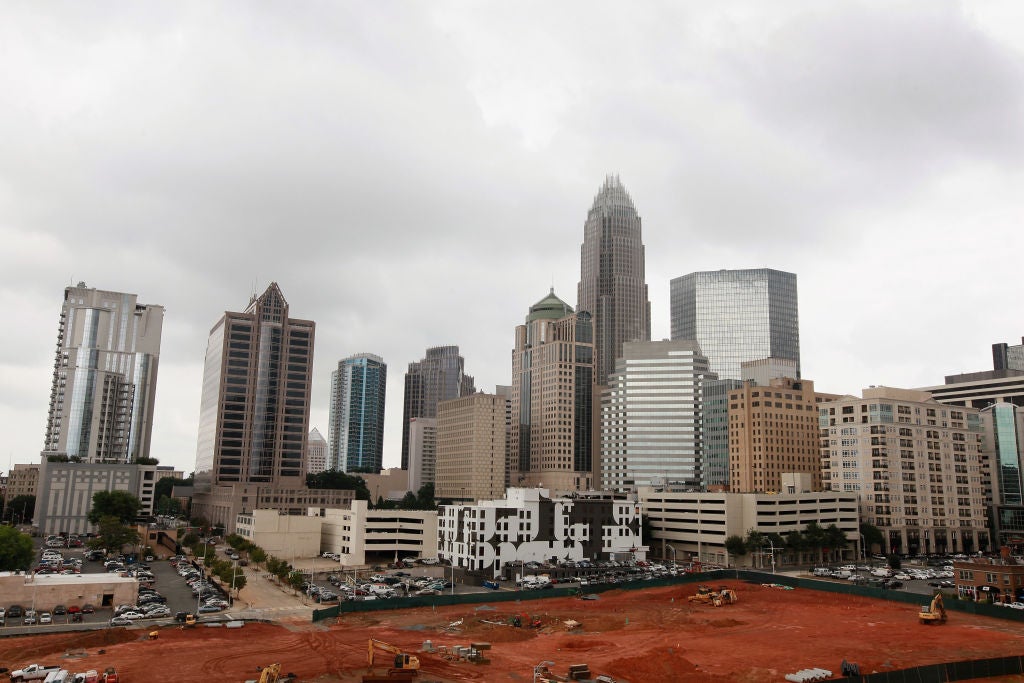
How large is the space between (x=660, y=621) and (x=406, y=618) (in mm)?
31710

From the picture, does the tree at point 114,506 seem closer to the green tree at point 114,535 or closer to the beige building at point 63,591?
the green tree at point 114,535

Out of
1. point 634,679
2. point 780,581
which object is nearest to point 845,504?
point 780,581

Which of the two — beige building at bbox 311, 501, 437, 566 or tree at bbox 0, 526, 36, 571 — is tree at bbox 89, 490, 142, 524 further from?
tree at bbox 0, 526, 36, 571

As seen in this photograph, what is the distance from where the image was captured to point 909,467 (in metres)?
183

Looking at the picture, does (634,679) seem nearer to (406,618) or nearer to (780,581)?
(406,618)

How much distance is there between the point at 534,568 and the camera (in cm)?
13425

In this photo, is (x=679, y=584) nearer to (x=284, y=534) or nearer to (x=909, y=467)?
(x=284, y=534)

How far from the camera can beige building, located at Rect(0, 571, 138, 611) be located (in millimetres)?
95250

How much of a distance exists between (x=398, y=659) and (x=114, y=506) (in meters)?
133

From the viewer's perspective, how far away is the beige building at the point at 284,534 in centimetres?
16312

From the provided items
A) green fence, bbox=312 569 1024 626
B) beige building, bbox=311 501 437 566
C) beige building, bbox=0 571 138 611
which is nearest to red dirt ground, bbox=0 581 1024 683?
green fence, bbox=312 569 1024 626

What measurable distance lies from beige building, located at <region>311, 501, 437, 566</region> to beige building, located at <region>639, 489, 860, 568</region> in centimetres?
5005

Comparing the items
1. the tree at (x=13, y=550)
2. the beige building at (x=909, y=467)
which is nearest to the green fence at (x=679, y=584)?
the tree at (x=13, y=550)

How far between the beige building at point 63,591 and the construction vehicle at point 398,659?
4415 cm
